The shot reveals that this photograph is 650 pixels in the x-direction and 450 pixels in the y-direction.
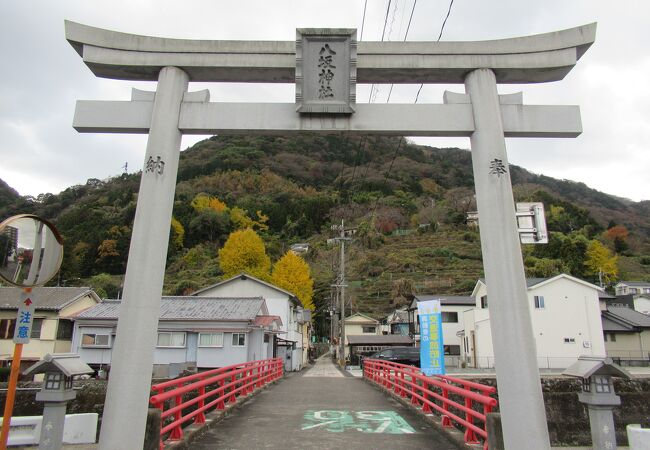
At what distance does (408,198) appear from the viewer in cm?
10300

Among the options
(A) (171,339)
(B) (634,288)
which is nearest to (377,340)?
(A) (171,339)

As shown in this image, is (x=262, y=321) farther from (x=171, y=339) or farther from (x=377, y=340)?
(x=377, y=340)

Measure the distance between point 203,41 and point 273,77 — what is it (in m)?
1.15

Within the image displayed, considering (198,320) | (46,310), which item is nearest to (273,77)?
(198,320)

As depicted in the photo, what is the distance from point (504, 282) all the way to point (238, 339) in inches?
821

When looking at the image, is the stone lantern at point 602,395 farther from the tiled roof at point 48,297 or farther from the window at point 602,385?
the tiled roof at point 48,297

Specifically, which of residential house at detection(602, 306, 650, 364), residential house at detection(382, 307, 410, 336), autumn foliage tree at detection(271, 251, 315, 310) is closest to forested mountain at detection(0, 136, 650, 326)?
autumn foliage tree at detection(271, 251, 315, 310)

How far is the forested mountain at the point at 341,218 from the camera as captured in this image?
218ft

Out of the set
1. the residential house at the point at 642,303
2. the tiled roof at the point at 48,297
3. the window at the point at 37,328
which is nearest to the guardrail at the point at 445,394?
the tiled roof at the point at 48,297

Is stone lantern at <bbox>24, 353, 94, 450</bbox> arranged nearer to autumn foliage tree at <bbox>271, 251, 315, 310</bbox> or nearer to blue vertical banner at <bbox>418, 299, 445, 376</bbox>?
blue vertical banner at <bbox>418, 299, 445, 376</bbox>

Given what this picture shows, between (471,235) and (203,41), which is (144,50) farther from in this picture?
(471,235)

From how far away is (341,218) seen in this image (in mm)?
93125

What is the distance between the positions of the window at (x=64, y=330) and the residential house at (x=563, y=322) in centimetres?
2933

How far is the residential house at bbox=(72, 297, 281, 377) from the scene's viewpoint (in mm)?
24031
